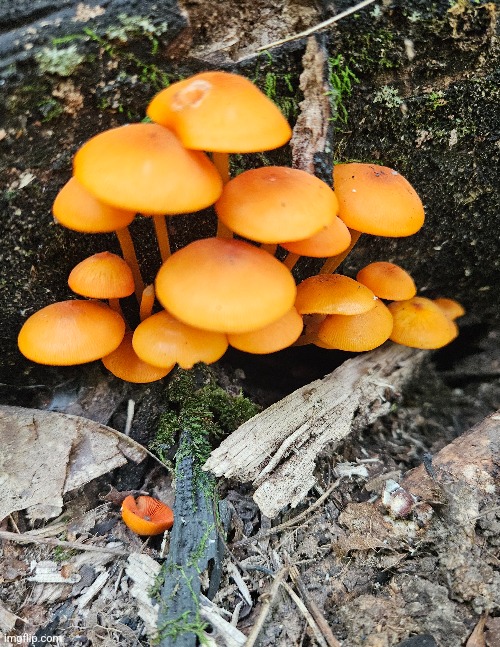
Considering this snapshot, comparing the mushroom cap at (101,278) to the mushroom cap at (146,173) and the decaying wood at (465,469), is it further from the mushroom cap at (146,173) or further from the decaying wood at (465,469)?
the decaying wood at (465,469)

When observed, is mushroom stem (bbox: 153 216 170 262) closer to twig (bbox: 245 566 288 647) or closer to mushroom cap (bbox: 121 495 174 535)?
mushroom cap (bbox: 121 495 174 535)

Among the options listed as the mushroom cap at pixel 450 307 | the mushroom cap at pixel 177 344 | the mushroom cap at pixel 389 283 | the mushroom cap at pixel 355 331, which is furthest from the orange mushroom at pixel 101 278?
the mushroom cap at pixel 450 307

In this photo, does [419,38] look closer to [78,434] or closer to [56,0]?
[56,0]

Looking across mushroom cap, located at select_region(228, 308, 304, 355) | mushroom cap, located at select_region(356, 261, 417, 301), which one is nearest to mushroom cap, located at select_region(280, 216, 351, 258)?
mushroom cap, located at select_region(228, 308, 304, 355)

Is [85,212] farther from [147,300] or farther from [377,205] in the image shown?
[377,205]

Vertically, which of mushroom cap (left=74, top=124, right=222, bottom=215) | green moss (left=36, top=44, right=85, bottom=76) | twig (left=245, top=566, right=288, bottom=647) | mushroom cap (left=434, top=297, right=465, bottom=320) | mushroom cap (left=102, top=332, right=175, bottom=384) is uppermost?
green moss (left=36, top=44, right=85, bottom=76)
